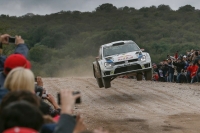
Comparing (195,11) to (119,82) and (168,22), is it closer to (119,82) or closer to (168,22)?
(168,22)

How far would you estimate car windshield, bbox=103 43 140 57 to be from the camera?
20.8m

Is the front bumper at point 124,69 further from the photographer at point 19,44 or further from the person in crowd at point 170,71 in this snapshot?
the photographer at point 19,44

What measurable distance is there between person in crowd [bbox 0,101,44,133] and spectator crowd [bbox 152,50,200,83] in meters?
21.4

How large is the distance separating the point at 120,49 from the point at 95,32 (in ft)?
265

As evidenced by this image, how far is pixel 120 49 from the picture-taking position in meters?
20.9

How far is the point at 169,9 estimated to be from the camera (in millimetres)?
140625

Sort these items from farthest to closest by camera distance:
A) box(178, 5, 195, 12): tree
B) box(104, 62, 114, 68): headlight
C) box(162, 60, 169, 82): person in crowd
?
box(178, 5, 195, 12): tree
box(162, 60, 169, 82): person in crowd
box(104, 62, 114, 68): headlight

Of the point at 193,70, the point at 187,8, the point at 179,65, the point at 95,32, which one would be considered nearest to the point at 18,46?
the point at 193,70

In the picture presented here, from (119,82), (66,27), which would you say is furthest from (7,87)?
(66,27)

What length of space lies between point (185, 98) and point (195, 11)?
113265 mm

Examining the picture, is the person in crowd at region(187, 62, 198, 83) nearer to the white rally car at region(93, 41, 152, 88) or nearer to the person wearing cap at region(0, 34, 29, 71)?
the white rally car at region(93, 41, 152, 88)

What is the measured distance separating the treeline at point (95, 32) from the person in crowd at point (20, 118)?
143ft

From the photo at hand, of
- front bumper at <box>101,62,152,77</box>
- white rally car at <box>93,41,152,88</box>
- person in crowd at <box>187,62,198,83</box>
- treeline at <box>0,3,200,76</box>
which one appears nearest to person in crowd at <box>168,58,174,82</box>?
person in crowd at <box>187,62,198,83</box>

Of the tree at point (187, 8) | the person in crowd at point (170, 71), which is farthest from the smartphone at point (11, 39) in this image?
the tree at point (187, 8)
